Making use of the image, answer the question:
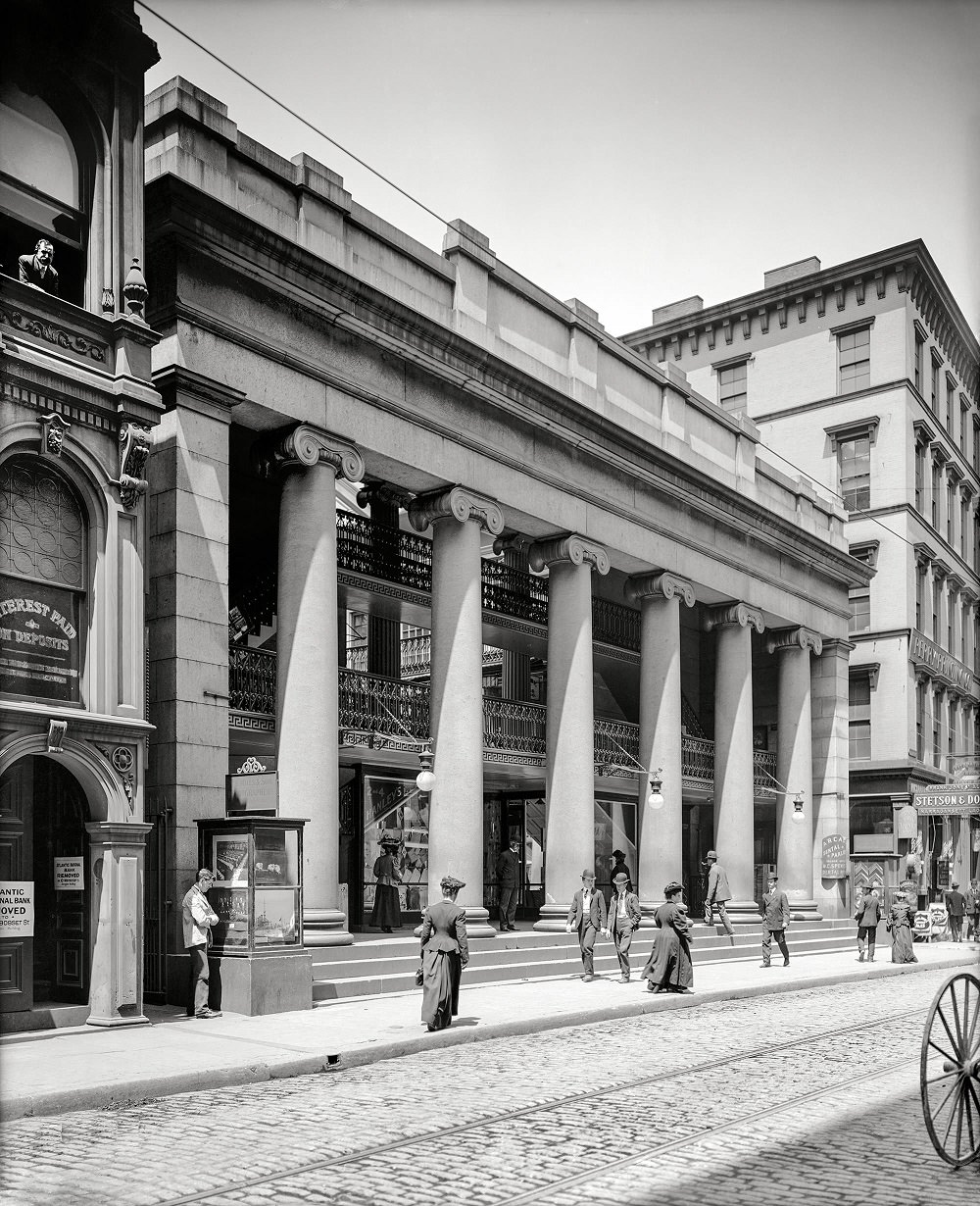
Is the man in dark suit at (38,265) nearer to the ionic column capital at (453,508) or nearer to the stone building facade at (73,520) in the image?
the stone building facade at (73,520)

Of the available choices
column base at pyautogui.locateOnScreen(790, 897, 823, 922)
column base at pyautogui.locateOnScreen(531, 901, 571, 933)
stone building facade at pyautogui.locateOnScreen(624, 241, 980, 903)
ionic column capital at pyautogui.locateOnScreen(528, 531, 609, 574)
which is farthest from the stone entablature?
stone building facade at pyautogui.locateOnScreen(624, 241, 980, 903)

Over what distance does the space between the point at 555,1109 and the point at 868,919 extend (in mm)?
20176

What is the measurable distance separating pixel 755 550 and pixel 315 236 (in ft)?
57.4

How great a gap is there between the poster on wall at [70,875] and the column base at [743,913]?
20066 millimetres

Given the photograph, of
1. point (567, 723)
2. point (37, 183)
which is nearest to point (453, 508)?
point (567, 723)

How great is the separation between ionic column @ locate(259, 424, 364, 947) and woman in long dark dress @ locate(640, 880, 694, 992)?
483cm

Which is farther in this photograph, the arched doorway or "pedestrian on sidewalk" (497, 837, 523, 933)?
"pedestrian on sidewalk" (497, 837, 523, 933)

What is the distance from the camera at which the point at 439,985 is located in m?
15.9

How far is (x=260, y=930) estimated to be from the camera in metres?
17.5

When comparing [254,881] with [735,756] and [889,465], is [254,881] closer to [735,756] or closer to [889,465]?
[735,756]

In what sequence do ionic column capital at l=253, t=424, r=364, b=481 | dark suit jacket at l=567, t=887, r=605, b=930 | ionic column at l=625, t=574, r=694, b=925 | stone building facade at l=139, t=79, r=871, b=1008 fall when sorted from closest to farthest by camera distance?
stone building facade at l=139, t=79, r=871, b=1008, ionic column capital at l=253, t=424, r=364, b=481, dark suit jacket at l=567, t=887, r=605, b=930, ionic column at l=625, t=574, r=694, b=925

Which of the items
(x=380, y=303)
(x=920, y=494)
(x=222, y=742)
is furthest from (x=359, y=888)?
(x=920, y=494)

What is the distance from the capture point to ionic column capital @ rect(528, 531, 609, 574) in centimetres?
2781

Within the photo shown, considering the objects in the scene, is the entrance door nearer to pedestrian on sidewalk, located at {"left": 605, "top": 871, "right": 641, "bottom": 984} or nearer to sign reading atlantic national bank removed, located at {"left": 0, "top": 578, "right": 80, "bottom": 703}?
sign reading atlantic national bank removed, located at {"left": 0, "top": 578, "right": 80, "bottom": 703}
